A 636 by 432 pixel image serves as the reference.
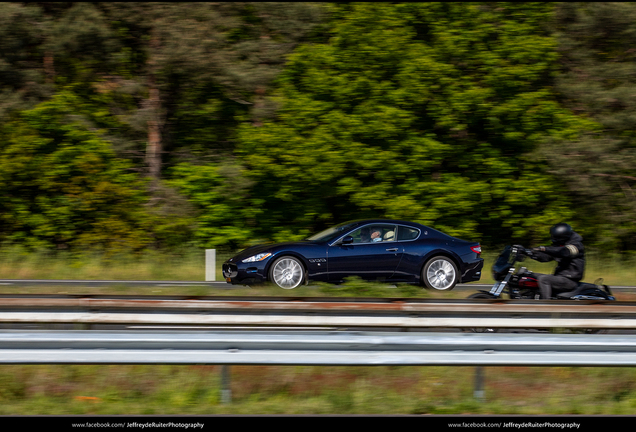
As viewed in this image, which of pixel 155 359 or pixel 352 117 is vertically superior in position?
pixel 352 117

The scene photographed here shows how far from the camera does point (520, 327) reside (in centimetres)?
548

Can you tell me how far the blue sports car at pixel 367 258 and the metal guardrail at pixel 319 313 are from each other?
5365 mm

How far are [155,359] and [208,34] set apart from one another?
16.9 meters

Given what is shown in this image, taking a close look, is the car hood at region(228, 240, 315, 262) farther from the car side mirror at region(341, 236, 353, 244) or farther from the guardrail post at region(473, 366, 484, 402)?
the guardrail post at region(473, 366, 484, 402)

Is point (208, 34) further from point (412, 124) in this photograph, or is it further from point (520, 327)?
point (520, 327)

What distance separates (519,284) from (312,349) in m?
3.67

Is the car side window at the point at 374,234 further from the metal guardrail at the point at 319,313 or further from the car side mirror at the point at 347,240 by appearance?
the metal guardrail at the point at 319,313

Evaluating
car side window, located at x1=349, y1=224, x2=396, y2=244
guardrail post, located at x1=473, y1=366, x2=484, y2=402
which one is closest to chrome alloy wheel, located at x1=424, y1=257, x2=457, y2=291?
car side window, located at x1=349, y1=224, x2=396, y2=244

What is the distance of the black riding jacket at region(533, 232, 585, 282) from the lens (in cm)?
758

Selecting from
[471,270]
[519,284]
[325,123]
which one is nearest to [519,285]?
[519,284]

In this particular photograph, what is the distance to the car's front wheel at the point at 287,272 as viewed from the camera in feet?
37.3

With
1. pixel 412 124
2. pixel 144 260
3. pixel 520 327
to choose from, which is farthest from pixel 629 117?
pixel 520 327

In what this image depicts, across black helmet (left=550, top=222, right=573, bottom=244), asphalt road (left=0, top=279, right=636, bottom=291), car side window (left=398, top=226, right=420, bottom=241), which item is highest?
black helmet (left=550, top=222, right=573, bottom=244)
